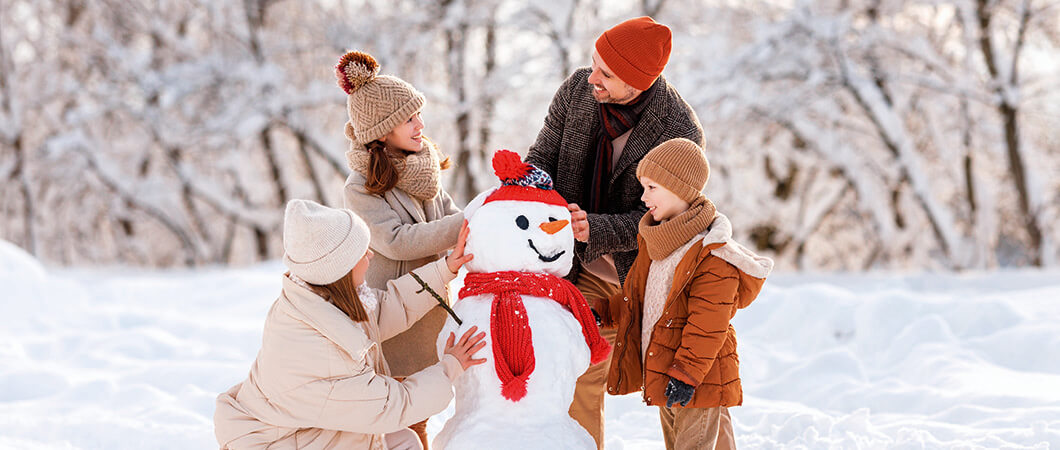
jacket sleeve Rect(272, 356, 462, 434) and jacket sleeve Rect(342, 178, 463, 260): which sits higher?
jacket sleeve Rect(342, 178, 463, 260)

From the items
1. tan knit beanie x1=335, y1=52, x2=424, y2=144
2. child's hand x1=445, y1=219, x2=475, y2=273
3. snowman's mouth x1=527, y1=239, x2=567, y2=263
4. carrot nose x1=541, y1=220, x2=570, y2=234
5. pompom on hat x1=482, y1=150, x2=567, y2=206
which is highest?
tan knit beanie x1=335, y1=52, x2=424, y2=144

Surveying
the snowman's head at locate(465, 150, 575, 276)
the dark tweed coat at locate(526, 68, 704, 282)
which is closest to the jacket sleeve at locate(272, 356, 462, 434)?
the snowman's head at locate(465, 150, 575, 276)

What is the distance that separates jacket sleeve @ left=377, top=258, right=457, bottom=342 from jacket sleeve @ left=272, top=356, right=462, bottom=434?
31 cm

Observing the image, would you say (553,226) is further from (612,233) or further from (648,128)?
(648,128)

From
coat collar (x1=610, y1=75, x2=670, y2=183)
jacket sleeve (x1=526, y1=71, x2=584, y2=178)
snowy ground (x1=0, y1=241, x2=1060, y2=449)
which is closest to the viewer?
coat collar (x1=610, y1=75, x2=670, y2=183)

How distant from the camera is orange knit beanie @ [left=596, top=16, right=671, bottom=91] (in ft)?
9.69

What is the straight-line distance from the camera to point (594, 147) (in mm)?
3199

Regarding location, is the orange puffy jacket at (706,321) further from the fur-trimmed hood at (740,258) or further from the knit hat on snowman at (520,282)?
the knit hat on snowman at (520,282)

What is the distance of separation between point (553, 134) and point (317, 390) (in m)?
1.43

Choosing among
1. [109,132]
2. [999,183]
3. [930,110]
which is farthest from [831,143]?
[109,132]

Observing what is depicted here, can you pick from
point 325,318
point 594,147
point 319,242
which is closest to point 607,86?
point 594,147

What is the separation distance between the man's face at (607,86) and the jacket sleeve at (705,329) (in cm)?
81

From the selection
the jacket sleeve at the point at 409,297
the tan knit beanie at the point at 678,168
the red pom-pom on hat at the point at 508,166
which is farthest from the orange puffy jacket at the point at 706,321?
the jacket sleeve at the point at 409,297

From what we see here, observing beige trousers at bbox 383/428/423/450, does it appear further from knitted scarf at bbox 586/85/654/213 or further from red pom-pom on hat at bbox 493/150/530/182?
knitted scarf at bbox 586/85/654/213
